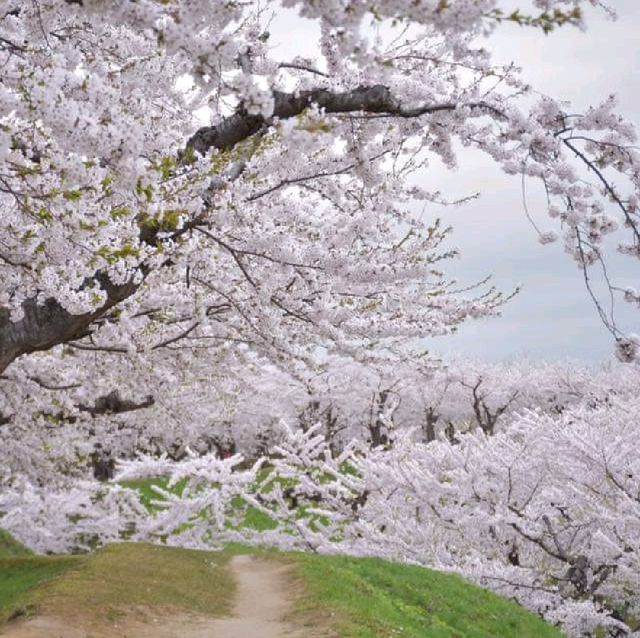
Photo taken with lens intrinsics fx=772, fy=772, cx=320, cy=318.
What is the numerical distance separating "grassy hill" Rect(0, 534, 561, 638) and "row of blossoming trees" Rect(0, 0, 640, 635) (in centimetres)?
169

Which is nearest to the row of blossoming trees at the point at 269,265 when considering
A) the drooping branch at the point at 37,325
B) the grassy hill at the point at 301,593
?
the drooping branch at the point at 37,325

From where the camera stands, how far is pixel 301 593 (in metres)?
11.3

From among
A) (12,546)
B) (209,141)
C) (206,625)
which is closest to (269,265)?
(209,141)

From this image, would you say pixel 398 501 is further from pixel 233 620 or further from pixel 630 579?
pixel 233 620

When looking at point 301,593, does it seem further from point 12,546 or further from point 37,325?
point 12,546

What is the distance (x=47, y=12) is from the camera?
163 inches

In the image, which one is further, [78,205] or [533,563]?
[533,563]

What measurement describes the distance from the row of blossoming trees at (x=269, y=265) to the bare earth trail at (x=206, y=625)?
300 cm

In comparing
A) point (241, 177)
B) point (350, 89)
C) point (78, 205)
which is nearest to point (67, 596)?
point (241, 177)

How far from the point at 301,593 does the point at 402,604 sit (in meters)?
1.50

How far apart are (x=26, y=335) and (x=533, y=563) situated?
11.9 m

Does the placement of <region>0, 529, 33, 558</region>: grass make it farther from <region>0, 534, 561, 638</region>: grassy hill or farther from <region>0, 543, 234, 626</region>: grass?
<region>0, 534, 561, 638</region>: grassy hill

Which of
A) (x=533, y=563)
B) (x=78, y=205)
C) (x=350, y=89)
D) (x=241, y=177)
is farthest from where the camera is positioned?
(x=533, y=563)

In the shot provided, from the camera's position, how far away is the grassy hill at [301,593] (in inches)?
374
